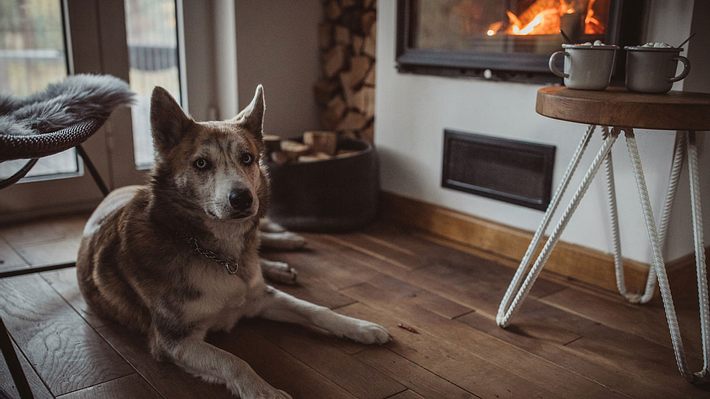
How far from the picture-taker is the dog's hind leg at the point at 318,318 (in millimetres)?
1915

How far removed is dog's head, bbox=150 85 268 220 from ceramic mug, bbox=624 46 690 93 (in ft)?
3.64

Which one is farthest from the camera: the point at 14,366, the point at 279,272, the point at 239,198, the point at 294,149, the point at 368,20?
the point at 368,20

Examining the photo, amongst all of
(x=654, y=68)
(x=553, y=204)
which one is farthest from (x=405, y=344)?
(x=654, y=68)

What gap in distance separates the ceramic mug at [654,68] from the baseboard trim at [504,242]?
764 mm

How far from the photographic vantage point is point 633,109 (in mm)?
1592

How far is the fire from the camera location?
7.40 feet

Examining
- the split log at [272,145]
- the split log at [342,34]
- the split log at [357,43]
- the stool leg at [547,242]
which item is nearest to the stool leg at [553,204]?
the stool leg at [547,242]

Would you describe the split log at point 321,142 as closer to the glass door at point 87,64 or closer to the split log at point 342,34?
the split log at point 342,34

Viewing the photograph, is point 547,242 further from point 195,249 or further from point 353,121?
point 353,121

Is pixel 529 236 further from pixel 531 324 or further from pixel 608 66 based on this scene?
pixel 608 66

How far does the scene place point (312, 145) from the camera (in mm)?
3168

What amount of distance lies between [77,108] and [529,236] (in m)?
1.77

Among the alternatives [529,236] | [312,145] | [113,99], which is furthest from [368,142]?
[113,99]

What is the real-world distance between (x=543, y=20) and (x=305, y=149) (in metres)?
1.25
